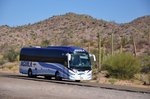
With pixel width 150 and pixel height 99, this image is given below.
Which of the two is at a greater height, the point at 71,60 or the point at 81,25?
the point at 81,25

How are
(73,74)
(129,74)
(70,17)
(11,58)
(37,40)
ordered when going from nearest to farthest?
(73,74)
(129,74)
(11,58)
(37,40)
(70,17)

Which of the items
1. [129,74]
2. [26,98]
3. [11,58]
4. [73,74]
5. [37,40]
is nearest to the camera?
[26,98]

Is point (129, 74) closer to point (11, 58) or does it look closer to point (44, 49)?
point (44, 49)

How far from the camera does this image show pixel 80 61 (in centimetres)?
3991

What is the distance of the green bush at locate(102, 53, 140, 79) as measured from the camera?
45594 mm

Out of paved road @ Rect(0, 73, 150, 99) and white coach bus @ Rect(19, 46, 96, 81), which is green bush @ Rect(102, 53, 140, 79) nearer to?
white coach bus @ Rect(19, 46, 96, 81)

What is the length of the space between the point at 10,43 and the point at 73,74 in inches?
3092

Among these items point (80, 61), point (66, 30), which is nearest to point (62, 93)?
point (80, 61)

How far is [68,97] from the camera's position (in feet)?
73.6

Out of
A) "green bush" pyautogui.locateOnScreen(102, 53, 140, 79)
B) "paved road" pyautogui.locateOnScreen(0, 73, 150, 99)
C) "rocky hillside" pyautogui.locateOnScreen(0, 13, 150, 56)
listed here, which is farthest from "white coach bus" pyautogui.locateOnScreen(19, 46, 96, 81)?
"rocky hillside" pyautogui.locateOnScreen(0, 13, 150, 56)

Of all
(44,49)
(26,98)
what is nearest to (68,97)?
(26,98)

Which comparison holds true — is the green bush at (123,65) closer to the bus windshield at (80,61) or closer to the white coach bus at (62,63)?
the white coach bus at (62,63)

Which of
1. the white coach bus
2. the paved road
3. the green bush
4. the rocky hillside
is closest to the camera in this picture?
the paved road

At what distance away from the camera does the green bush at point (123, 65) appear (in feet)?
150
